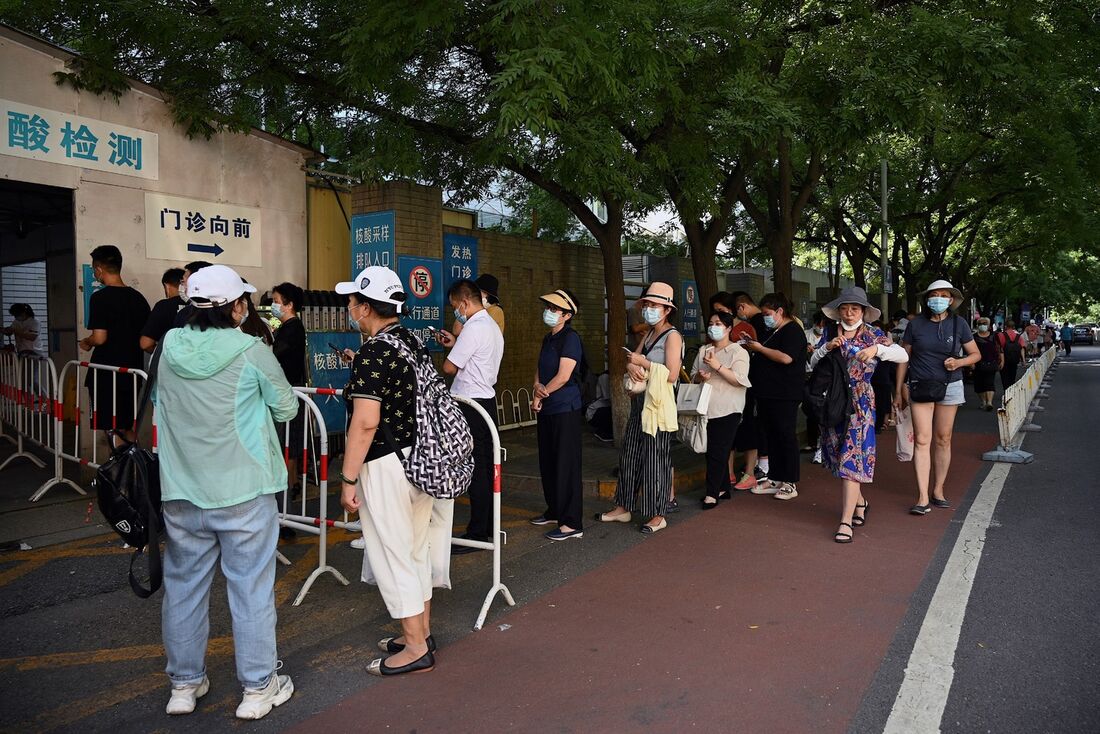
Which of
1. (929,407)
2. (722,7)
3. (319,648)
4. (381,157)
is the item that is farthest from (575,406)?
(722,7)

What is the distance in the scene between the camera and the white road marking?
3.25 meters

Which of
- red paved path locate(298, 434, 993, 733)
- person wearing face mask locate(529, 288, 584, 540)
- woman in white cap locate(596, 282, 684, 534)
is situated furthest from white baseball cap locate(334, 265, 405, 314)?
woman in white cap locate(596, 282, 684, 534)

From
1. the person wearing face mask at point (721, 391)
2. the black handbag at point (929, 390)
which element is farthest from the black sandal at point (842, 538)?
the black handbag at point (929, 390)

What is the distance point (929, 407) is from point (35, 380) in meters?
7.79

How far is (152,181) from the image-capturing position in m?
8.30

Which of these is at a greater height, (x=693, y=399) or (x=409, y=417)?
(x=409, y=417)

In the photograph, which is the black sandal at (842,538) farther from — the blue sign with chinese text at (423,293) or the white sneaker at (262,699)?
the blue sign with chinese text at (423,293)

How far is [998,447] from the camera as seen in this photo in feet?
32.0

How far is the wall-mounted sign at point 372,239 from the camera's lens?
367 inches

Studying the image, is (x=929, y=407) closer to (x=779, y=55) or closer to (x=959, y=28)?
(x=959, y=28)

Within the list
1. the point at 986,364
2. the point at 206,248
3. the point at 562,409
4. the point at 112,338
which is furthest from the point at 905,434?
the point at 986,364

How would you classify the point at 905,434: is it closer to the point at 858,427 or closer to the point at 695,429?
the point at 858,427

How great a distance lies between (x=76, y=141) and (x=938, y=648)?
8014 millimetres

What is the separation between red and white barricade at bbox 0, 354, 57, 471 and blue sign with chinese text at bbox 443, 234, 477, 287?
4.40 m
